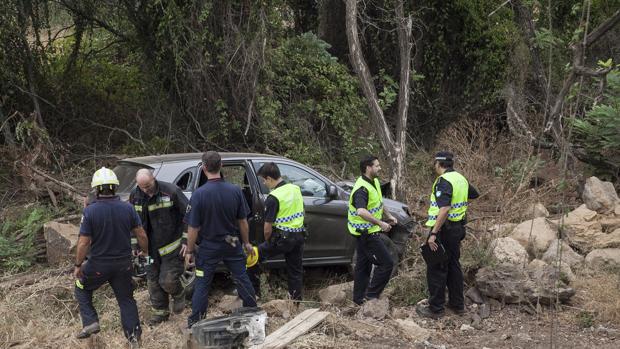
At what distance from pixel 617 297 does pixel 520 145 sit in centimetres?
689

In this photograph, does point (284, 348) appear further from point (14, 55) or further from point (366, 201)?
point (14, 55)

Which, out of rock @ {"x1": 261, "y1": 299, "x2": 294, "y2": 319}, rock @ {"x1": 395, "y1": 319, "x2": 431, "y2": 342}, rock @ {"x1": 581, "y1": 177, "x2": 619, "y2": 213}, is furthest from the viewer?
rock @ {"x1": 581, "y1": 177, "x2": 619, "y2": 213}

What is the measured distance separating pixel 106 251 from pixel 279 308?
74.3 inches

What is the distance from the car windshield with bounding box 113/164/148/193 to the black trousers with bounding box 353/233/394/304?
8.47 ft

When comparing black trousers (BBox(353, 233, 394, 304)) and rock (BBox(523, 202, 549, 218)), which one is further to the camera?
rock (BBox(523, 202, 549, 218))

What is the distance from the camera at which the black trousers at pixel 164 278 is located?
7137mm

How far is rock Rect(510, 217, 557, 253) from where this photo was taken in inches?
368

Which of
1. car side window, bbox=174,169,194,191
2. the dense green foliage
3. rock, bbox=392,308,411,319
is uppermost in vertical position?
the dense green foliage

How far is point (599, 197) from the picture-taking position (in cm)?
1109

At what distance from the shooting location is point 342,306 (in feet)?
26.2

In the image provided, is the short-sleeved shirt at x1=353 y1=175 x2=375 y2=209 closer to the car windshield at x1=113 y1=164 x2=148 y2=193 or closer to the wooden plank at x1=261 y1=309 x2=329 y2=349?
the wooden plank at x1=261 y1=309 x2=329 y2=349

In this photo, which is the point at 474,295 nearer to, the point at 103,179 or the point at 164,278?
the point at 164,278

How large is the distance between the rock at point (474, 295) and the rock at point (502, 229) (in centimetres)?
184

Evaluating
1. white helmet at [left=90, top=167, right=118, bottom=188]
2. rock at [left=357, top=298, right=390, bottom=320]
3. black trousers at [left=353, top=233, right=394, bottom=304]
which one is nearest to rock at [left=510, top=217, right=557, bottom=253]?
black trousers at [left=353, top=233, right=394, bottom=304]
